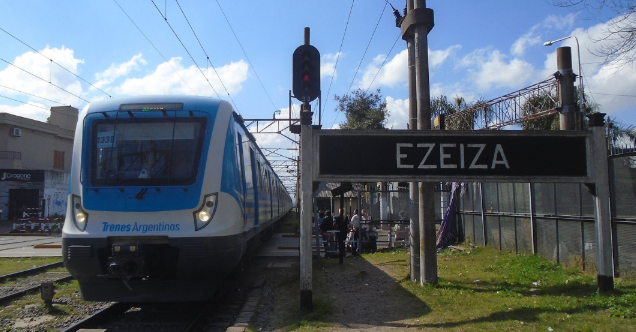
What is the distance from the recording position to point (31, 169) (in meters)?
36.9

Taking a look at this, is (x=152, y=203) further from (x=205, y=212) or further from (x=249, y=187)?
(x=249, y=187)

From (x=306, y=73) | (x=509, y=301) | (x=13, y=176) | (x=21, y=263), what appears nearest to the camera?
(x=509, y=301)

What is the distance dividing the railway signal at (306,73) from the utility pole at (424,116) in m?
1.83

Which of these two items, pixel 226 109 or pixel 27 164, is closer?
pixel 226 109

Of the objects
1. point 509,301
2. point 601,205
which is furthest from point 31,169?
point 601,205

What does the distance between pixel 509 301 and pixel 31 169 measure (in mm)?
38092

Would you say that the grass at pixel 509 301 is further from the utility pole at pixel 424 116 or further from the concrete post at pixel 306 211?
the utility pole at pixel 424 116

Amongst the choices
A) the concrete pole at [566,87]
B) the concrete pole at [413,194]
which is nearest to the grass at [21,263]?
the concrete pole at [413,194]

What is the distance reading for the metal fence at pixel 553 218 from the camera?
27.5 ft

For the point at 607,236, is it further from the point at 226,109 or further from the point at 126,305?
the point at 126,305

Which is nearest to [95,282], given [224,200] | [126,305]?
[126,305]

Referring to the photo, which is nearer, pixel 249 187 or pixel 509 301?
pixel 509 301

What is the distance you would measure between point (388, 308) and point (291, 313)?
1.46 m

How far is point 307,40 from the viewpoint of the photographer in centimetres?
1280
